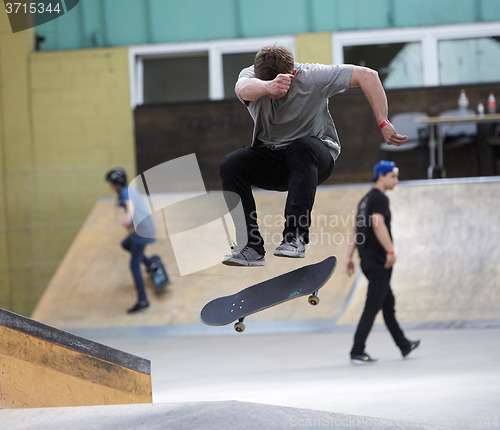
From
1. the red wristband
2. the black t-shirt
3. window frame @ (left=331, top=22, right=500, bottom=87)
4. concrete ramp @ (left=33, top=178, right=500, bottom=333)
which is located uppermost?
window frame @ (left=331, top=22, right=500, bottom=87)

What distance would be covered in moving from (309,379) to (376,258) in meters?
1.21

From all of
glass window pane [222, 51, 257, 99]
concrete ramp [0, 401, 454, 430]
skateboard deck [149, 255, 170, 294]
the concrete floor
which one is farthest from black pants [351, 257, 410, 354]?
glass window pane [222, 51, 257, 99]

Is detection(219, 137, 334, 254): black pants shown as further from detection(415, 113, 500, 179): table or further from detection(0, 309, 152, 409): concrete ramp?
detection(415, 113, 500, 179): table

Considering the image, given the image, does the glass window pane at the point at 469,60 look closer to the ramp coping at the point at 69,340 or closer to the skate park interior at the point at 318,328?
the skate park interior at the point at 318,328

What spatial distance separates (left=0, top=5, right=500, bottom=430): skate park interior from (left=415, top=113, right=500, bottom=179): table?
47 centimetres

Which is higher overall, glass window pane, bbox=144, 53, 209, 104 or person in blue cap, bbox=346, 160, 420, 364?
glass window pane, bbox=144, 53, 209, 104

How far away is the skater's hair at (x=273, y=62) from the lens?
→ 409cm

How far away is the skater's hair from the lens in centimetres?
409

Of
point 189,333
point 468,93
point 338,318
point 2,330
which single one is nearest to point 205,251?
point 189,333

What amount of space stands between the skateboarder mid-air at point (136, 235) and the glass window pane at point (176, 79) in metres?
3.84

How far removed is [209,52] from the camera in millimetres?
13078

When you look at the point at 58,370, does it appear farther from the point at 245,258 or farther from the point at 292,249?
the point at 292,249

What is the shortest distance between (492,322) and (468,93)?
4.67 m

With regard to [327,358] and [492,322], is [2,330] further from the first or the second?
[492,322]
